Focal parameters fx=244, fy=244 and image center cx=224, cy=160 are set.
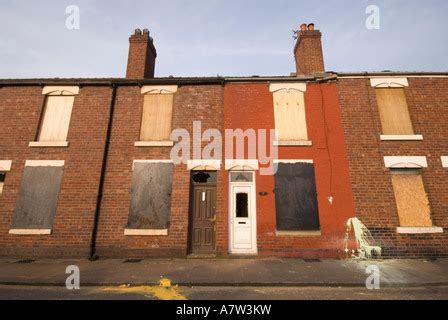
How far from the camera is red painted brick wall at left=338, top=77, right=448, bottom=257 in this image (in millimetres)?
7977

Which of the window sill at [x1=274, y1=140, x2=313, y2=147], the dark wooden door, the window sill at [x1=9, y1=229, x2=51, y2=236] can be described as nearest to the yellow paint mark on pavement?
the dark wooden door

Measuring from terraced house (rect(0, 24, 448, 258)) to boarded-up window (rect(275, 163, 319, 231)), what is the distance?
0.04 m

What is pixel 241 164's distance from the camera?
8.78 metres

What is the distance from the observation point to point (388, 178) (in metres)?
8.48

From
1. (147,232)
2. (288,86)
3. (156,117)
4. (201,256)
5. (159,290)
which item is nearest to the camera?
(159,290)

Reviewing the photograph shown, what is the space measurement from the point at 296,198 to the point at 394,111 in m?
5.06

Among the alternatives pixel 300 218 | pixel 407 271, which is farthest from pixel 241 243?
pixel 407 271

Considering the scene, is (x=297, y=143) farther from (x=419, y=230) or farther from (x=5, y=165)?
(x=5, y=165)

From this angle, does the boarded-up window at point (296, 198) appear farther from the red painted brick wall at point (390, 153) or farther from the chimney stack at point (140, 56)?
the chimney stack at point (140, 56)

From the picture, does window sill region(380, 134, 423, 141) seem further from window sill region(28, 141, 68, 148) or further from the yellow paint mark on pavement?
window sill region(28, 141, 68, 148)

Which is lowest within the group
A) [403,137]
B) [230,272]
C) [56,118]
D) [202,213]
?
[230,272]

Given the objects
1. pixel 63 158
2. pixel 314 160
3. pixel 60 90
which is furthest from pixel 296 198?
pixel 60 90

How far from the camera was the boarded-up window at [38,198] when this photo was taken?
8.36m

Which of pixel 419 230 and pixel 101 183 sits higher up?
pixel 101 183
